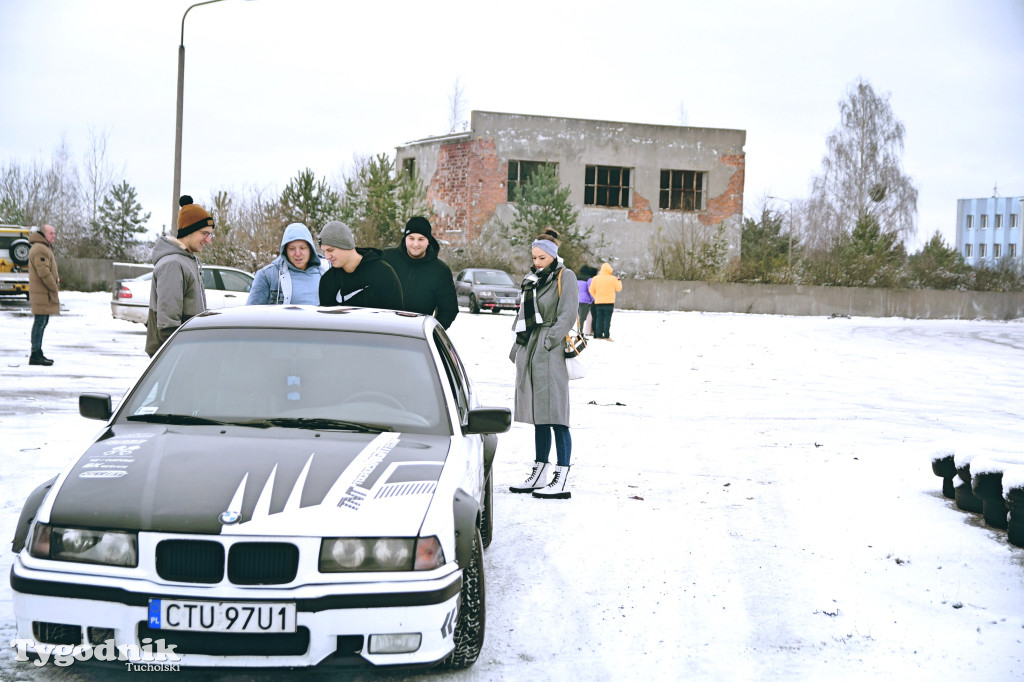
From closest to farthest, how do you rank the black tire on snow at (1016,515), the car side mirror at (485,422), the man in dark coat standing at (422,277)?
1. the car side mirror at (485,422)
2. the black tire on snow at (1016,515)
3. the man in dark coat standing at (422,277)

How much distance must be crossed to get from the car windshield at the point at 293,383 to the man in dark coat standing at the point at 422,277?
251cm

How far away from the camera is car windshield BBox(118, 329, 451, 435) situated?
4.45m

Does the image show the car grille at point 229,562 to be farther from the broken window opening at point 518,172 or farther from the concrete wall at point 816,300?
the broken window opening at point 518,172

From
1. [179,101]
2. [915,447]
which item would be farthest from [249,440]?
[179,101]

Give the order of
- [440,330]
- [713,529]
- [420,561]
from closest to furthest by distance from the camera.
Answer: [420,561]
[440,330]
[713,529]

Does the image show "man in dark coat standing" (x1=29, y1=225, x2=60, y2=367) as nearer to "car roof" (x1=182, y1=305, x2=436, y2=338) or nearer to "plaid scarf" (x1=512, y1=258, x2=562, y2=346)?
"plaid scarf" (x1=512, y1=258, x2=562, y2=346)

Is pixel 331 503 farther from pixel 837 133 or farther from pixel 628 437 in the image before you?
pixel 837 133

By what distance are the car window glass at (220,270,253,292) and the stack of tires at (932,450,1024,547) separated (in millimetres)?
16588

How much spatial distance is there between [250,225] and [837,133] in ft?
130

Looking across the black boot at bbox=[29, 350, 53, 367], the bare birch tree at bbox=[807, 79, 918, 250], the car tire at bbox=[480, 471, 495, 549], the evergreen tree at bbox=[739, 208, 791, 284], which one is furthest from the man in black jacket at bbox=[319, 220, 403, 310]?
the bare birch tree at bbox=[807, 79, 918, 250]

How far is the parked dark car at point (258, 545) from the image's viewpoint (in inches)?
133

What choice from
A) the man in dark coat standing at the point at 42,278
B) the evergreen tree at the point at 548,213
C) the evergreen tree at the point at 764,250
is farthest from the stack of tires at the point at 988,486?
the evergreen tree at the point at 764,250

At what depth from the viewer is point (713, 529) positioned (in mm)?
6363

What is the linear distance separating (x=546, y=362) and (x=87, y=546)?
4109 millimetres
